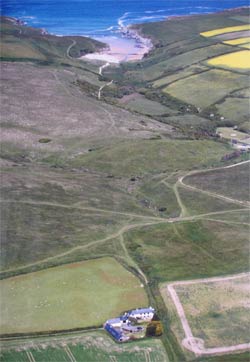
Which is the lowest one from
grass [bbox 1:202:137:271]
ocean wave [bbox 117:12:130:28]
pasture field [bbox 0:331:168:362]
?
pasture field [bbox 0:331:168:362]

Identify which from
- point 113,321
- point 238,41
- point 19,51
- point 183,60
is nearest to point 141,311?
point 113,321

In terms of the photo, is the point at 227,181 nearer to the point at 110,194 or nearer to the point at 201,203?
the point at 201,203

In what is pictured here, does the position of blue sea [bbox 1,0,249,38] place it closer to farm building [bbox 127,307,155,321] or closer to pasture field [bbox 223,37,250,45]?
pasture field [bbox 223,37,250,45]

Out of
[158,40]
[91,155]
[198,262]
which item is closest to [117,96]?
[91,155]

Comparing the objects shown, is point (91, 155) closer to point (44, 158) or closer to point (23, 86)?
point (44, 158)

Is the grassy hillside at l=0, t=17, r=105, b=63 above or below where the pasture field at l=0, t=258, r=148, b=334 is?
above

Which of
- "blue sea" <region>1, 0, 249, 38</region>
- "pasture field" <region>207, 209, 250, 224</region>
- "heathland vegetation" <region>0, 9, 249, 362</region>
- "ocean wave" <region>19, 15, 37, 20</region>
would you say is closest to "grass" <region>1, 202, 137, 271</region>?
"heathland vegetation" <region>0, 9, 249, 362</region>
